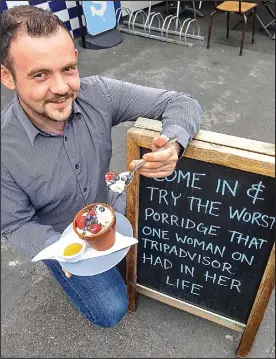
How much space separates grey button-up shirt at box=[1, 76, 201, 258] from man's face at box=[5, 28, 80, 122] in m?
0.11

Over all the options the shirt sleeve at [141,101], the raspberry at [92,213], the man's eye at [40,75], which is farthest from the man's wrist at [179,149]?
the man's eye at [40,75]

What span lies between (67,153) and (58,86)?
32cm

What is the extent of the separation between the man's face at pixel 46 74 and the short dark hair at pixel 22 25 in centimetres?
2

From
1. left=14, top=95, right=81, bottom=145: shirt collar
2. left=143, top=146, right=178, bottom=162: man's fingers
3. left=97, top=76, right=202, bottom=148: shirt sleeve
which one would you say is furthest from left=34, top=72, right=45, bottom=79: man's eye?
left=143, top=146, right=178, bottom=162: man's fingers

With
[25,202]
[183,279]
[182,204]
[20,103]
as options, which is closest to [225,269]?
[183,279]

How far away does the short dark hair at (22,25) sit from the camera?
130 centimetres

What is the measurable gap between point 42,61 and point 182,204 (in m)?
0.80

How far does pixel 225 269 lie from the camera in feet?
5.34

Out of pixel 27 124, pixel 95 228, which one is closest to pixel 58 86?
pixel 27 124

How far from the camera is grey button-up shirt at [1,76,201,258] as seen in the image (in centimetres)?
150

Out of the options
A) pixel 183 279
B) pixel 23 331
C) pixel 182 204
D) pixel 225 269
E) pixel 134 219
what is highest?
pixel 182 204

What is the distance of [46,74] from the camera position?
135 cm

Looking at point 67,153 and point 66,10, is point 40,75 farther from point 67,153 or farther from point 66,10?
point 66,10

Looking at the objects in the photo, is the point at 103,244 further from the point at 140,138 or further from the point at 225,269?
the point at 225,269
